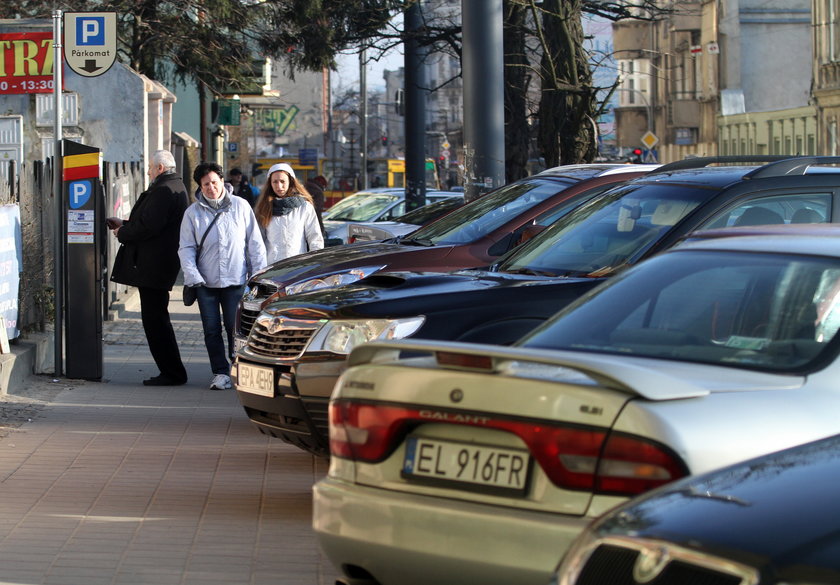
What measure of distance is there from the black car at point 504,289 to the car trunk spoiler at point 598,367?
2178 millimetres

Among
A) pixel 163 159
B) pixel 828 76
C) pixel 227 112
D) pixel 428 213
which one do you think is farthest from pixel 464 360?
pixel 828 76

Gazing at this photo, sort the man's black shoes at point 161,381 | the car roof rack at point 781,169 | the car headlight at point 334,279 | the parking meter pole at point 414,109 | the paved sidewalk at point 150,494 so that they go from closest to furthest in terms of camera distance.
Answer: the paved sidewalk at point 150,494, the car roof rack at point 781,169, the car headlight at point 334,279, the man's black shoes at point 161,381, the parking meter pole at point 414,109

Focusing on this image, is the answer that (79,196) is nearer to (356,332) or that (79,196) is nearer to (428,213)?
(356,332)

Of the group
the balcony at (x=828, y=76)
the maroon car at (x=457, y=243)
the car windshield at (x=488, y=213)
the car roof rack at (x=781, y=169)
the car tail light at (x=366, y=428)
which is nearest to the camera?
the car tail light at (x=366, y=428)

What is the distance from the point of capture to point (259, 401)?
7012mm

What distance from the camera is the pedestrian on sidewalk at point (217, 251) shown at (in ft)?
33.9

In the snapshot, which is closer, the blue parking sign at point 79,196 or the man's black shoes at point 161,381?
the blue parking sign at point 79,196

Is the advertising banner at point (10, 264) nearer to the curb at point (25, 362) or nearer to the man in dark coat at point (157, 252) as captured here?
the curb at point (25, 362)

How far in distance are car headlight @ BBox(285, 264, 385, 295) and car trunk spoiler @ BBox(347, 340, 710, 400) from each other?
15.2 feet

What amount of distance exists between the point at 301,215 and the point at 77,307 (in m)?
2.00

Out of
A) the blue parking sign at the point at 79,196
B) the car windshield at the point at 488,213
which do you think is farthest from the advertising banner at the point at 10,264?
Answer: the car windshield at the point at 488,213

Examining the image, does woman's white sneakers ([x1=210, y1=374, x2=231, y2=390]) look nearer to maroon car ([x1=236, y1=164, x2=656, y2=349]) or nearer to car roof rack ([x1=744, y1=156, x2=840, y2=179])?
maroon car ([x1=236, y1=164, x2=656, y2=349])

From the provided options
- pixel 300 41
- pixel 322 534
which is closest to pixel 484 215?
pixel 322 534

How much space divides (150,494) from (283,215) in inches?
175
